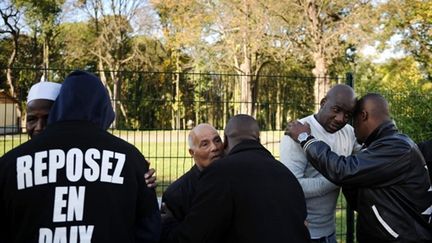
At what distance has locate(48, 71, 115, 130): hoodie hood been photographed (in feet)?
9.07

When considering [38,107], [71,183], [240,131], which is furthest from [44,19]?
[71,183]

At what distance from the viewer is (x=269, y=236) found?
109 inches

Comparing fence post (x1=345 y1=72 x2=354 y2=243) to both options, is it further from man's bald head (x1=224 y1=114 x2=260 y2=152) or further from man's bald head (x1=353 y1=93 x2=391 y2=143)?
man's bald head (x1=224 y1=114 x2=260 y2=152)

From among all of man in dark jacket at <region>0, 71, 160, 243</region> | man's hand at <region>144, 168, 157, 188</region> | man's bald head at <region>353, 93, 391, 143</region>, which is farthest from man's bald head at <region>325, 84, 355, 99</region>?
man in dark jacket at <region>0, 71, 160, 243</region>

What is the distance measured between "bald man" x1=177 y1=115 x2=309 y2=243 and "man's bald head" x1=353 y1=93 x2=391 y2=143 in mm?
1113

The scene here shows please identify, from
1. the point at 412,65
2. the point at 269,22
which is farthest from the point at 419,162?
the point at 412,65

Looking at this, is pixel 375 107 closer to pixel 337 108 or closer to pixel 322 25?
pixel 337 108

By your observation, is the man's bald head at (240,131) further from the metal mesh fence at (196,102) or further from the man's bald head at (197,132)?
the metal mesh fence at (196,102)

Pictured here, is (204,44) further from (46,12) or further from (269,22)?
(46,12)

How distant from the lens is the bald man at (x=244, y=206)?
2768 mm

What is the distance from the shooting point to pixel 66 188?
256 centimetres

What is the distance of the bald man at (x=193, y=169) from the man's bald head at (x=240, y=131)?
19.0 inches

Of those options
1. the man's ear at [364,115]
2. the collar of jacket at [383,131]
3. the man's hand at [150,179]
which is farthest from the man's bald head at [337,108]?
the man's hand at [150,179]

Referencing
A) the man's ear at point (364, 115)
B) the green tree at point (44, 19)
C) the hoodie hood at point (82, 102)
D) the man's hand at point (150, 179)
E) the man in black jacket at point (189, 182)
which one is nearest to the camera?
the hoodie hood at point (82, 102)
